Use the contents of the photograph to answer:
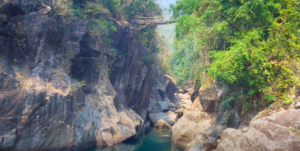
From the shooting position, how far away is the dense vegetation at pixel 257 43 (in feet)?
29.9

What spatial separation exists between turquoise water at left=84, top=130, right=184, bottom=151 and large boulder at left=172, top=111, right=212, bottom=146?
710 millimetres

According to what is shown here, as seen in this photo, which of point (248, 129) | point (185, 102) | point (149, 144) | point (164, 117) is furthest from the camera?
point (185, 102)

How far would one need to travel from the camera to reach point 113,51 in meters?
18.6

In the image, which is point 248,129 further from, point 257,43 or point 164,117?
point 164,117

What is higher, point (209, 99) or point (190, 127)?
point (209, 99)

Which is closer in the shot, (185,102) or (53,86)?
(53,86)

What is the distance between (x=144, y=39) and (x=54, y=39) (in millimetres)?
10221

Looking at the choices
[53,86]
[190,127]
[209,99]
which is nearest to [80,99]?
[53,86]

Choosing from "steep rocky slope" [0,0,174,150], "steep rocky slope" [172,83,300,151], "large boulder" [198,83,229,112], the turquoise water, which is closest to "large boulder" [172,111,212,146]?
"steep rocky slope" [172,83,300,151]

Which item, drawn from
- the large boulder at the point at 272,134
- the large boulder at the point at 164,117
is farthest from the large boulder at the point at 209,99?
the large boulder at the point at 272,134

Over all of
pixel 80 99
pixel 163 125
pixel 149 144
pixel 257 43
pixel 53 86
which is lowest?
pixel 163 125

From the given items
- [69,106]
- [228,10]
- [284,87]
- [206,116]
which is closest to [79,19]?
[69,106]

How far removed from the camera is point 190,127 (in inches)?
624

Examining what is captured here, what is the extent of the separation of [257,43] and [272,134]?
3726 millimetres
